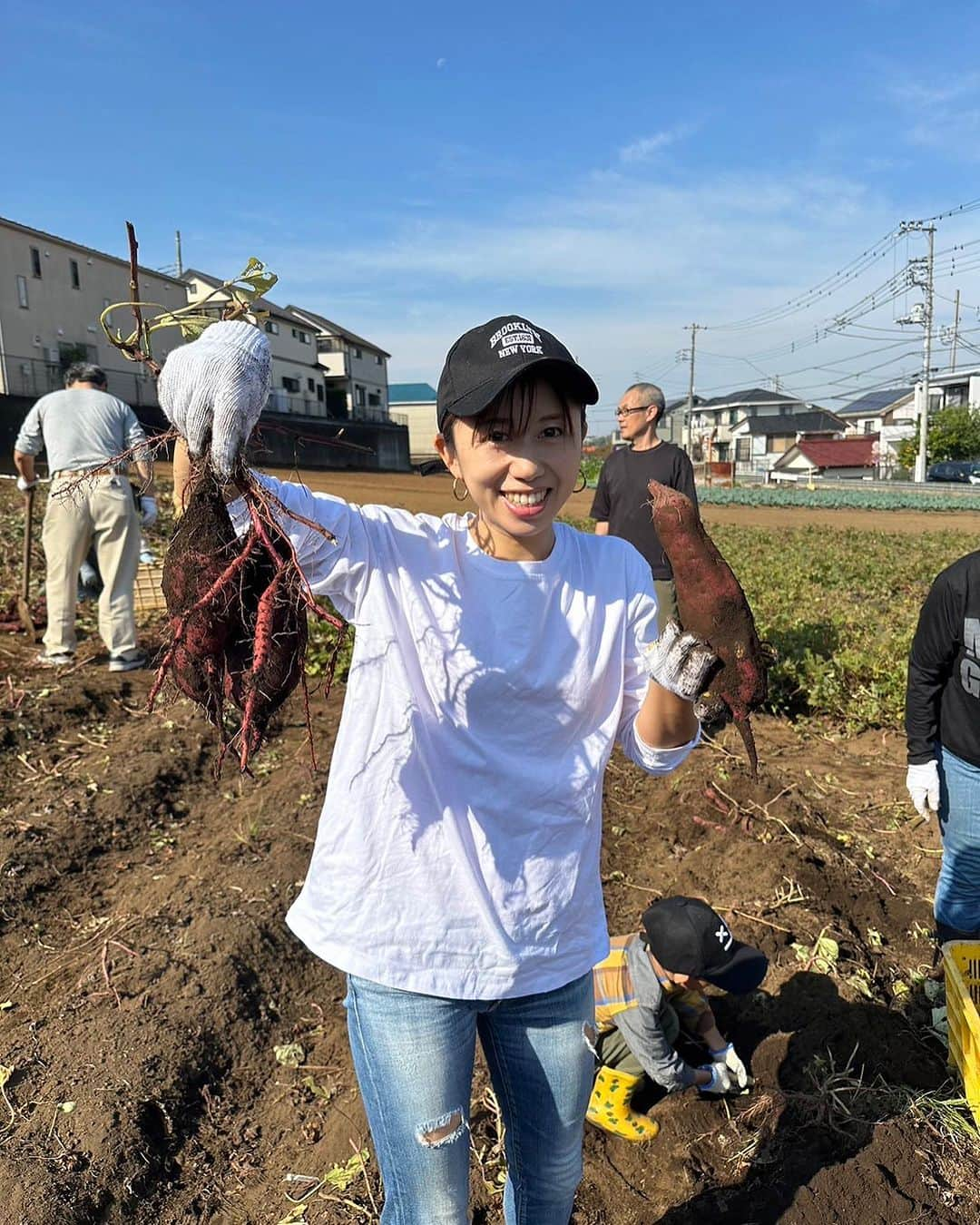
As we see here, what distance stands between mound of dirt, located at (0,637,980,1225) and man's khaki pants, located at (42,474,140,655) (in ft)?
3.55

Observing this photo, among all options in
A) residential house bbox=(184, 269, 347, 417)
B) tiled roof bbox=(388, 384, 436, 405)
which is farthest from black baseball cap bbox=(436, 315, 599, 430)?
tiled roof bbox=(388, 384, 436, 405)

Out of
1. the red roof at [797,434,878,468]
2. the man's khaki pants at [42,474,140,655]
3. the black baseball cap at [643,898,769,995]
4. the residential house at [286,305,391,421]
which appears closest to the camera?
the black baseball cap at [643,898,769,995]

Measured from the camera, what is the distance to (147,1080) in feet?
7.55

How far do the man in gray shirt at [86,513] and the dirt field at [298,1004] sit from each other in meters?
1.06

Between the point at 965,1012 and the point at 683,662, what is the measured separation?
1658 millimetres

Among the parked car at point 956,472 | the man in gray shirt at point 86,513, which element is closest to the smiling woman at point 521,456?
the man in gray shirt at point 86,513

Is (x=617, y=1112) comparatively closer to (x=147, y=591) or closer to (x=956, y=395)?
(x=147, y=591)

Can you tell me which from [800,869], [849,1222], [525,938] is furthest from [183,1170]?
[800,869]

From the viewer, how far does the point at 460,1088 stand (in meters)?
1.33

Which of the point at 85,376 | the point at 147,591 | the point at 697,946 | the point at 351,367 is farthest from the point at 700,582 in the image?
the point at 351,367

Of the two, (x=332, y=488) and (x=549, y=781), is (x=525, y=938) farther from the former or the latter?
(x=332, y=488)

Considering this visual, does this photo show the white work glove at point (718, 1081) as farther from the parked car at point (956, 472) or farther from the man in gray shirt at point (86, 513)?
the parked car at point (956, 472)

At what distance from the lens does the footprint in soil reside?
6.50 feet

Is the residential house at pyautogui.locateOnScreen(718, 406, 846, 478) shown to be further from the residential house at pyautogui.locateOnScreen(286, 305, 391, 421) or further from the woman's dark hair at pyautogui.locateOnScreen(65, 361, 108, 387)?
the woman's dark hair at pyautogui.locateOnScreen(65, 361, 108, 387)
